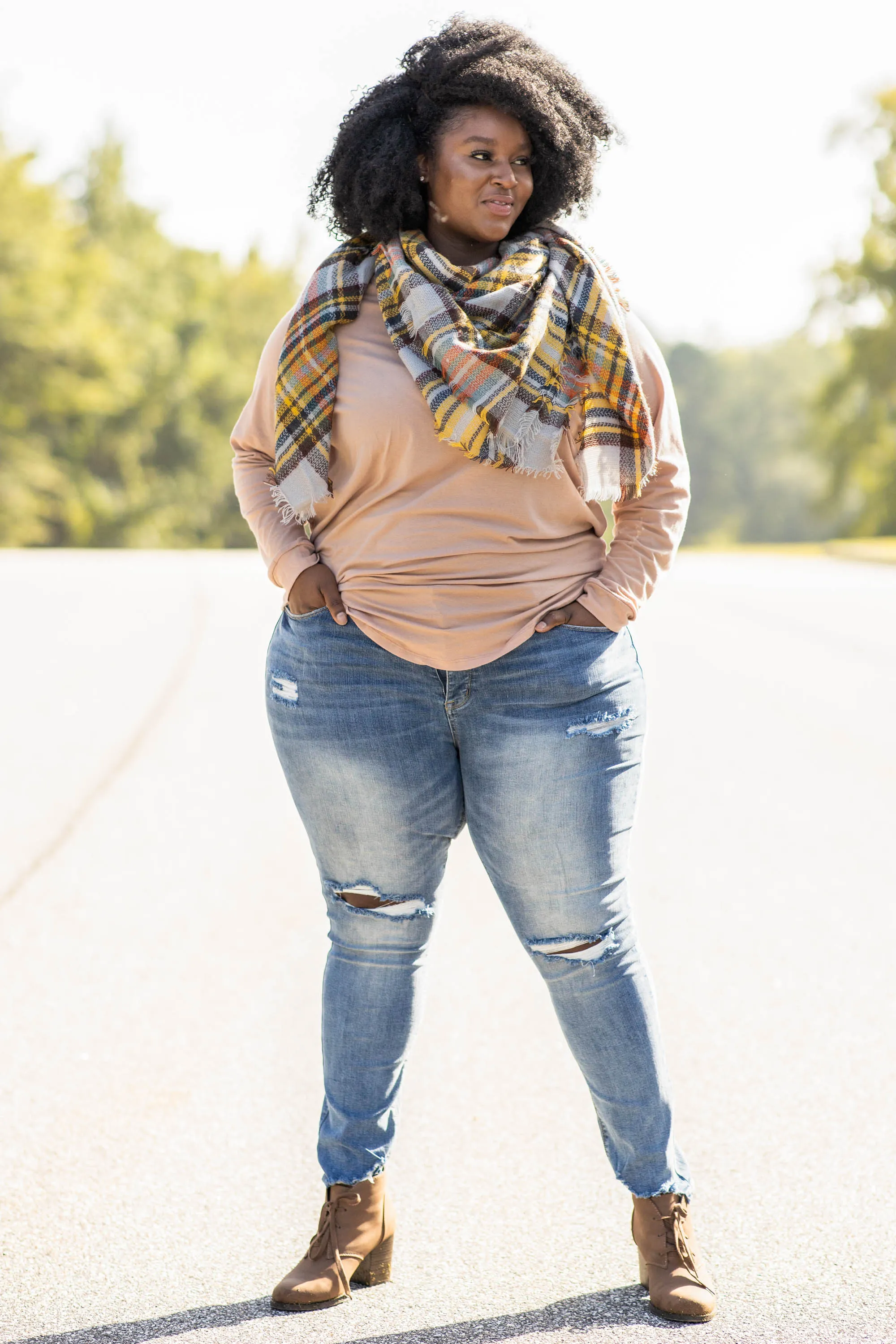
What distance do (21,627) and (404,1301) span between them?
11.6 m

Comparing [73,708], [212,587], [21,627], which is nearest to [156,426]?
[212,587]

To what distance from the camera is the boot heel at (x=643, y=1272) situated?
2.37 meters

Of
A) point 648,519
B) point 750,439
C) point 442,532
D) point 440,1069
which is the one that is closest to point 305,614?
point 442,532

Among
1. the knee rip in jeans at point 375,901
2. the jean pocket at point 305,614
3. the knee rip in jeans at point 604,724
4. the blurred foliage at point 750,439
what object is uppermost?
the jean pocket at point 305,614

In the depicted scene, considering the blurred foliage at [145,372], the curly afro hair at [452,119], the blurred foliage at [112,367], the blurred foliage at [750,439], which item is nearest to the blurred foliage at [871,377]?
the blurred foliage at [145,372]

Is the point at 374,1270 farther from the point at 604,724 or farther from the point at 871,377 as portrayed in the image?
the point at 871,377

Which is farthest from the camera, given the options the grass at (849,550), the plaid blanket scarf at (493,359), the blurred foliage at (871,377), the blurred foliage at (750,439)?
the blurred foliage at (750,439)

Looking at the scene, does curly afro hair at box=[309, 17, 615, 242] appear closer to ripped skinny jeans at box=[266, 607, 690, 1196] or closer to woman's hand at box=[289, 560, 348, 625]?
woman's hand at box=[289, 560, 348, 625]

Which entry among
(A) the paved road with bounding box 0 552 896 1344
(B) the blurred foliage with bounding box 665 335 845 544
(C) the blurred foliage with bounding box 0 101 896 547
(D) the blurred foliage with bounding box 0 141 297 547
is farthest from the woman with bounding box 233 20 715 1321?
(B) the blurred foliage with bounding box 665 335 845 544

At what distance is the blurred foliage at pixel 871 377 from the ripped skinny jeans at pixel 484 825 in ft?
138

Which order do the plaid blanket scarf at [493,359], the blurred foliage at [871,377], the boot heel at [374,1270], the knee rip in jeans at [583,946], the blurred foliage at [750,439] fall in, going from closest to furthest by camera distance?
the plaid blanket scarf at [493,359] → the knee rip in jeans at [583,946] → the boot heel at [374,1270] → the blurred foliage at [871,377] → the blurred foliage at [750,439]

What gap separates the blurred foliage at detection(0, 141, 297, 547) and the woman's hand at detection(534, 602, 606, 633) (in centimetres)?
4335

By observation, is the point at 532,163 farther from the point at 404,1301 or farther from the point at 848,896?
the point at 848,896

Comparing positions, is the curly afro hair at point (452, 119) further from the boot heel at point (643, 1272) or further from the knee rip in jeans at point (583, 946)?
the boot heel at point (643, 1272)
